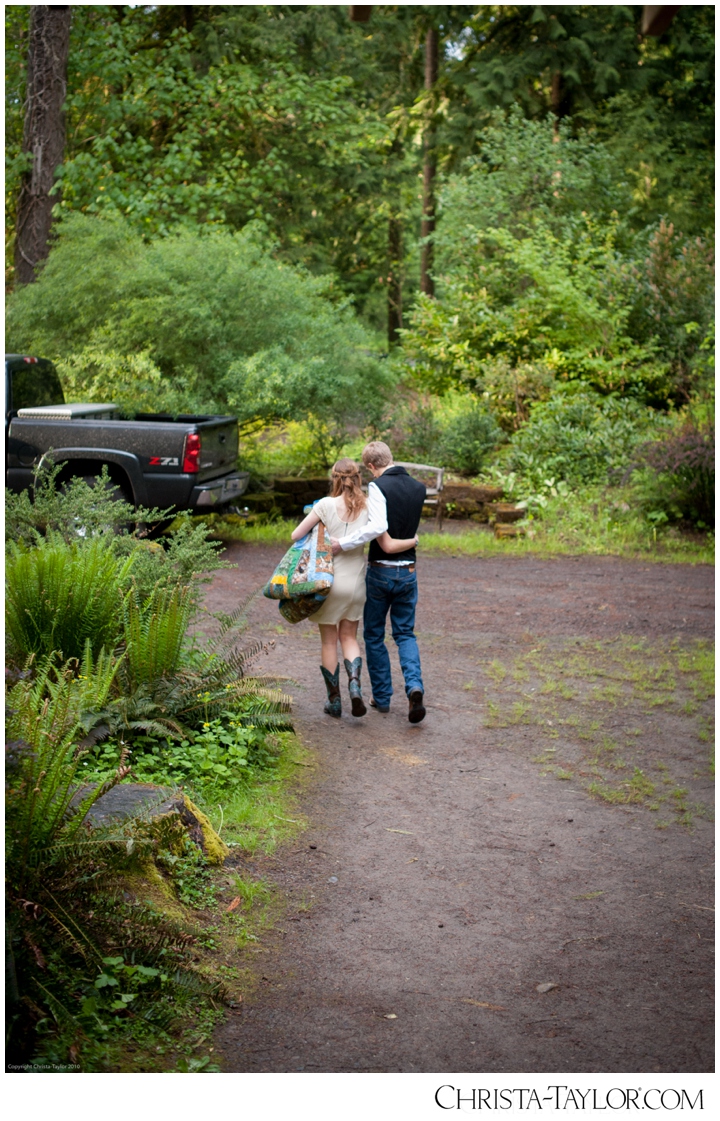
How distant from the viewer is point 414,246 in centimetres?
2934

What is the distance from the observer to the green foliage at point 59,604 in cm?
607

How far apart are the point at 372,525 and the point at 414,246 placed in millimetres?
23930

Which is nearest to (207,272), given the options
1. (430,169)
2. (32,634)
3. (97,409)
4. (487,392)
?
(97,409)

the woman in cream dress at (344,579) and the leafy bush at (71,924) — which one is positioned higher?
the woman in cream dress at (344,579)

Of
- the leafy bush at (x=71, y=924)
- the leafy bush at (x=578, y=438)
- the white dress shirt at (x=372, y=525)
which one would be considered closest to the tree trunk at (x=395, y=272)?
the leafy bush at (x=578, y=438)

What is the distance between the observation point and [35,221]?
58.1 feet

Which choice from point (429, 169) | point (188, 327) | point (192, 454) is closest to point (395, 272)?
point (429, 169)

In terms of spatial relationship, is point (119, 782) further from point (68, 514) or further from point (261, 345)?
point (261, 345)

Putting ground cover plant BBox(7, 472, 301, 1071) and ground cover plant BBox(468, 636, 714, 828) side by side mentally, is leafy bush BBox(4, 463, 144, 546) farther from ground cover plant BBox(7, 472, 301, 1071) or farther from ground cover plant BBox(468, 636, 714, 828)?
ground cover plant BBox(468, 636, 714, 828)

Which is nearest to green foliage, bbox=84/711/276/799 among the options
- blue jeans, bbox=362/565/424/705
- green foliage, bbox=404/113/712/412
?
blue jeans, bbox=362/565/424/705

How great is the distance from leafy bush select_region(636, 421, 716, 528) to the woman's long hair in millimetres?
7984

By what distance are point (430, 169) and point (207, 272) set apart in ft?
57.7

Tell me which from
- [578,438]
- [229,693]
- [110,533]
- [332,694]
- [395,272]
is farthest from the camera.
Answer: [395,272]

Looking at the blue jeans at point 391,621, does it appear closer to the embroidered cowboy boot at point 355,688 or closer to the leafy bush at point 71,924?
the embroidered cowboy boot at point 355,688
